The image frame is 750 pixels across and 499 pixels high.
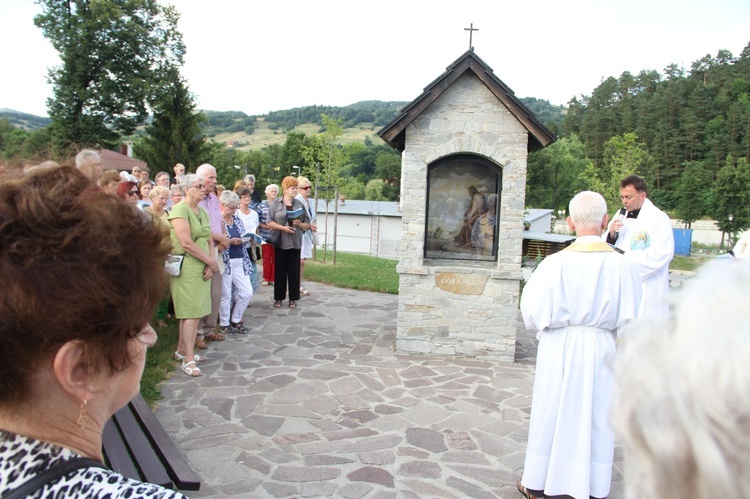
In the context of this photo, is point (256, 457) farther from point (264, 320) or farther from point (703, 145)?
point (703, 145)

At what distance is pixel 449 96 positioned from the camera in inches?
286

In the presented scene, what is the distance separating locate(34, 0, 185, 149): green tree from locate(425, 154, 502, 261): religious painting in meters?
32.9

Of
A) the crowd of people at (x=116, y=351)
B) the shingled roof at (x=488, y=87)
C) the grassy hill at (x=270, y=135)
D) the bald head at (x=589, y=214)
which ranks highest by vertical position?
the grassy hill at (x=270, y=135)

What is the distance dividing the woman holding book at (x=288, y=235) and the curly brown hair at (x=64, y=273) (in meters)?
8.04

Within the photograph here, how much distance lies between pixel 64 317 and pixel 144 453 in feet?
7.65

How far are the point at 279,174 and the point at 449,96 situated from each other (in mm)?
67932

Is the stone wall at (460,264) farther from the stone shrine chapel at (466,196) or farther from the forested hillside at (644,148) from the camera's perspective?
the forested hillside at (644,148)

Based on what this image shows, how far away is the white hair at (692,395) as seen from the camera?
2.30 feet

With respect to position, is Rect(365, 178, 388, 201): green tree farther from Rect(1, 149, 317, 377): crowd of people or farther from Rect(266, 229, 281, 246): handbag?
Rect(266, 229, 281, 246): handbag

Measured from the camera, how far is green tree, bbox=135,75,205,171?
2789 centimetres

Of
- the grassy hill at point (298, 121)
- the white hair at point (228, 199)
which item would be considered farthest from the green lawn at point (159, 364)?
the grassy hill at point (298, 121)

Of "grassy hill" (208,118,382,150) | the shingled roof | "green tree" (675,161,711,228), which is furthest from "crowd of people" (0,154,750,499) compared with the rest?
"grassy hill" (208,118,382,150)

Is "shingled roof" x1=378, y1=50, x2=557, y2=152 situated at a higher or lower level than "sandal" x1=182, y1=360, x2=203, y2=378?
higher

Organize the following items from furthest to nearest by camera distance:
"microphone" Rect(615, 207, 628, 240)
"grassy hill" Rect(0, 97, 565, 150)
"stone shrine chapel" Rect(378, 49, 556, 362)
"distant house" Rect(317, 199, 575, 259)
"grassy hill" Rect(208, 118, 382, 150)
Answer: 1. "grassy hill" Rect(0, 97, 565, 150)
2. "grassy hill" Rect(208, 118, 382, 150)
3. "distant house" Rect(317, 199, 575, 259)
4. "stone shrine chapel" Rect(378, 49, 556, 362)
5. "microphone" Rect(615, 207, 628, 240)
